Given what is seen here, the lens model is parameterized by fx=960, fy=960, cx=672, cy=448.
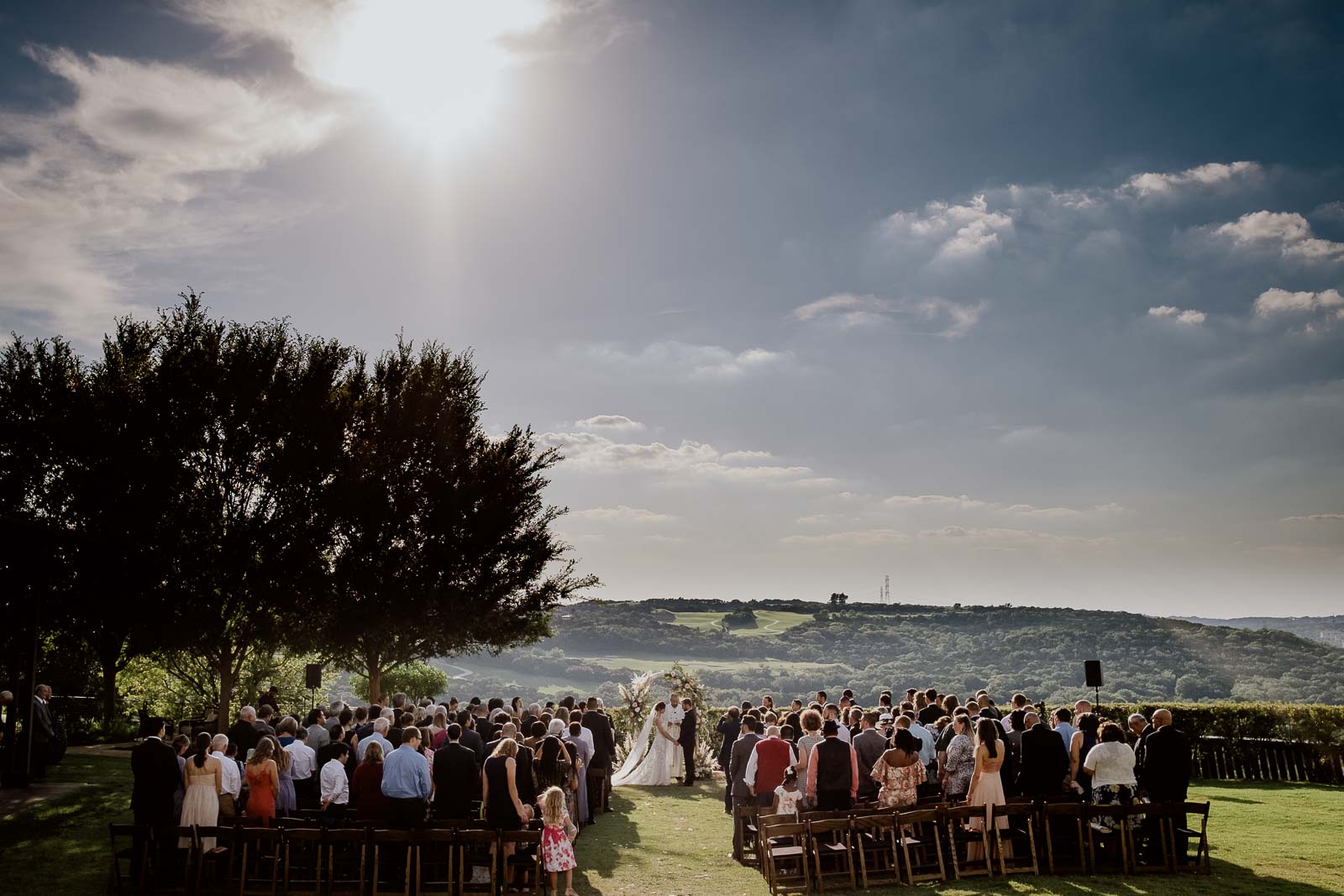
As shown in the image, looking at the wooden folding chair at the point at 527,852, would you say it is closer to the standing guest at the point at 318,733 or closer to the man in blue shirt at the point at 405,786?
the man in blue shirt at the point at 405,786

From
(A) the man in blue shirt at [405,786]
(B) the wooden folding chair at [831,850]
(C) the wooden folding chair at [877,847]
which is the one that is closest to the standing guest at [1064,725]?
(C) the wooden folding chair at [877,847]

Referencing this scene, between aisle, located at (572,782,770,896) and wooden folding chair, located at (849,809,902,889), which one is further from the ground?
wooden folding chair, located at (849,809,902,889)

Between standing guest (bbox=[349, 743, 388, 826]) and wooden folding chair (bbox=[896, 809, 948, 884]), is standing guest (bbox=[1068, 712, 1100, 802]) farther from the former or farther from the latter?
standing guest (bbox=[349, 743, 388, 826])

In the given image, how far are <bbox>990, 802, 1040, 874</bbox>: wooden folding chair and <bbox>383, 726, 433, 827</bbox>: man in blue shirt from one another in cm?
702

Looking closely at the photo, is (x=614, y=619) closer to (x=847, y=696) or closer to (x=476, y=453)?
(x=476, y=453)

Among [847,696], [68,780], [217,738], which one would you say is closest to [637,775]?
[847,696]

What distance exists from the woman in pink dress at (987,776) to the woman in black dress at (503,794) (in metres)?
5.62

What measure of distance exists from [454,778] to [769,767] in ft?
14.5

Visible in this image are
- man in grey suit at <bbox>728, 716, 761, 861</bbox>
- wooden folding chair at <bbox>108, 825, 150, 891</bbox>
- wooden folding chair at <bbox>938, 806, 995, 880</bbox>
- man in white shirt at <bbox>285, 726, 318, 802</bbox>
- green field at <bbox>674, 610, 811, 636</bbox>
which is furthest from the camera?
green field at <bbox>674, 610, 811, 636</bbox>

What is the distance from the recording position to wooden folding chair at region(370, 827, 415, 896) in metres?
10.7

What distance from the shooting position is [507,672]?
107 meters

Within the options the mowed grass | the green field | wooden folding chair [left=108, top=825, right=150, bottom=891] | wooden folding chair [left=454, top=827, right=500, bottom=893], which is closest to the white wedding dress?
the mowed grass

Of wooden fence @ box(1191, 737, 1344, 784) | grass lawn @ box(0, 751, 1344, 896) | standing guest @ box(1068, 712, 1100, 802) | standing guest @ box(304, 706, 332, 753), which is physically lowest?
wooden fence @ box(1191, 737, 1344, 784)

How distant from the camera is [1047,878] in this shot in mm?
11953
